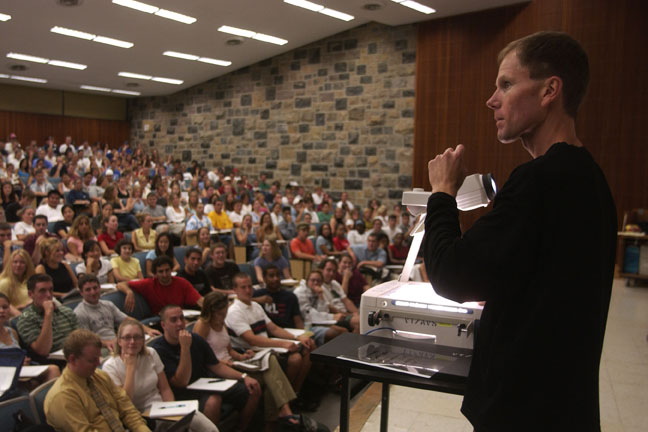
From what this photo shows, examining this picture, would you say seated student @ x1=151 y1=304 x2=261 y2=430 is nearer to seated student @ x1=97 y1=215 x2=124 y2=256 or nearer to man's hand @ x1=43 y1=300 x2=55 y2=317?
man's hand @ x1=43 y1=300 x2=55 y2=317

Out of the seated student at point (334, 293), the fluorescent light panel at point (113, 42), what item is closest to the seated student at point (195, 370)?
the seated student at point (334, 293)

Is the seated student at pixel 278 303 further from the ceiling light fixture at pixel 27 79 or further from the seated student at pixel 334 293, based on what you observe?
the ceiling light fixture at pixel 27 79

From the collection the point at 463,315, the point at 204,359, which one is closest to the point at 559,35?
the point at 463,315

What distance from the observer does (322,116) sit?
40.3 feet

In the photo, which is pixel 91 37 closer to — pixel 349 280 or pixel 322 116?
pixel 322 116

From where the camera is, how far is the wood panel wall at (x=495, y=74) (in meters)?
8.69

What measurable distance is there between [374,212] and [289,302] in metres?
5.98

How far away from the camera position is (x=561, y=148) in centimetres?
89

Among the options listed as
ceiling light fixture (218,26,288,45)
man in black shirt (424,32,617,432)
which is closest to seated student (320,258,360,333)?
man in black shirt (424,32,617,432)

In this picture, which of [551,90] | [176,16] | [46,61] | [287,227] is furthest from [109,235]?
[46,61]

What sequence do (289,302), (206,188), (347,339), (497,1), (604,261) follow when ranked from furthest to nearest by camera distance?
(206,188)
(497,1)
(289,302)
(347,339)
(604,261)

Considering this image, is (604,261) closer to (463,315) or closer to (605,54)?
(463,315)

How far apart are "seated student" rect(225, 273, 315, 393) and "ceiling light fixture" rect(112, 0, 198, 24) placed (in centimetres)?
660

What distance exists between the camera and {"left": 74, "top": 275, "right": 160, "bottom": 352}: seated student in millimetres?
4016
